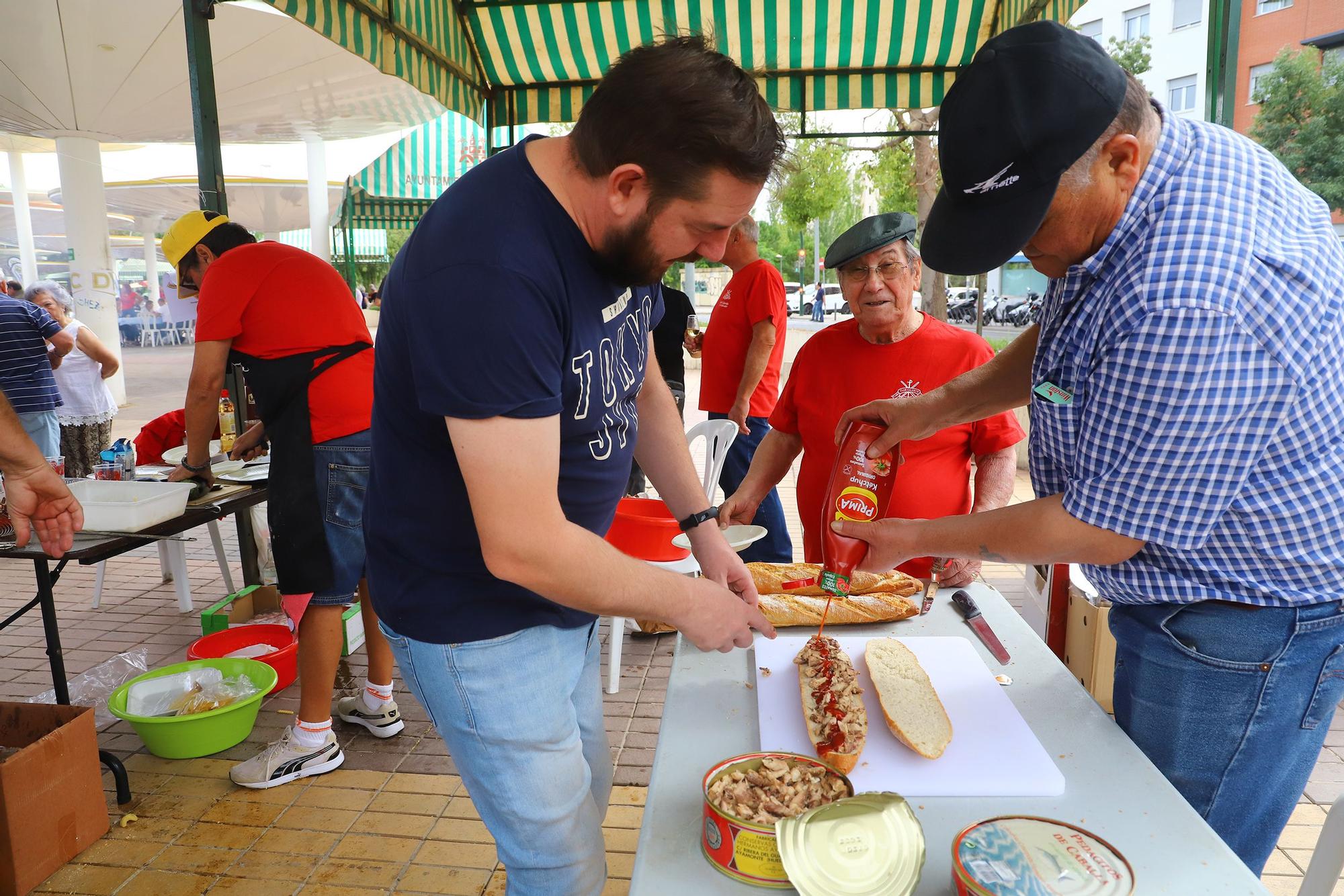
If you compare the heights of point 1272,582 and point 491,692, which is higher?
point 1272,582

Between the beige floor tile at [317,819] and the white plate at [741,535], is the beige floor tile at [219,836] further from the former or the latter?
the white plate at [741,535]

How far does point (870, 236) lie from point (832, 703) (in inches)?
71.9

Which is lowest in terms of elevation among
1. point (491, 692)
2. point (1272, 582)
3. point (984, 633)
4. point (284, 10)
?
point (984, 633)

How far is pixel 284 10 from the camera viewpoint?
144 inches

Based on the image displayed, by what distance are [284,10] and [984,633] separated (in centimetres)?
373

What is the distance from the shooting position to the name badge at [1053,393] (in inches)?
54.2

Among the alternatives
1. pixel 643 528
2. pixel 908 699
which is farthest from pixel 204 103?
pixel 908 699

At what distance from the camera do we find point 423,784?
3172mm

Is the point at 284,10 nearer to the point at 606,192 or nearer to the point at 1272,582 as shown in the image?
the point at 606,192

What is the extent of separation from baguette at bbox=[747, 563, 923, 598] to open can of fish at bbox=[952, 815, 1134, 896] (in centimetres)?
93

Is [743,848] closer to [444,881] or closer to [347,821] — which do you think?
[444,881]

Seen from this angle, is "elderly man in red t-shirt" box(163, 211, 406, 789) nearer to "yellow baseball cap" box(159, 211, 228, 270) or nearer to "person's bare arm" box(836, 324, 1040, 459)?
"yellow baseball cap" box(159, 211, 228, 270)

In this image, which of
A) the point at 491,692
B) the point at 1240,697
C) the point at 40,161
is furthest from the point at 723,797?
the point at 40,161


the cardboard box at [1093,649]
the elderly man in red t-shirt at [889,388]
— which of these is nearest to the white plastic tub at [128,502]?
the elderly man in red t-shirt at [889,388]
